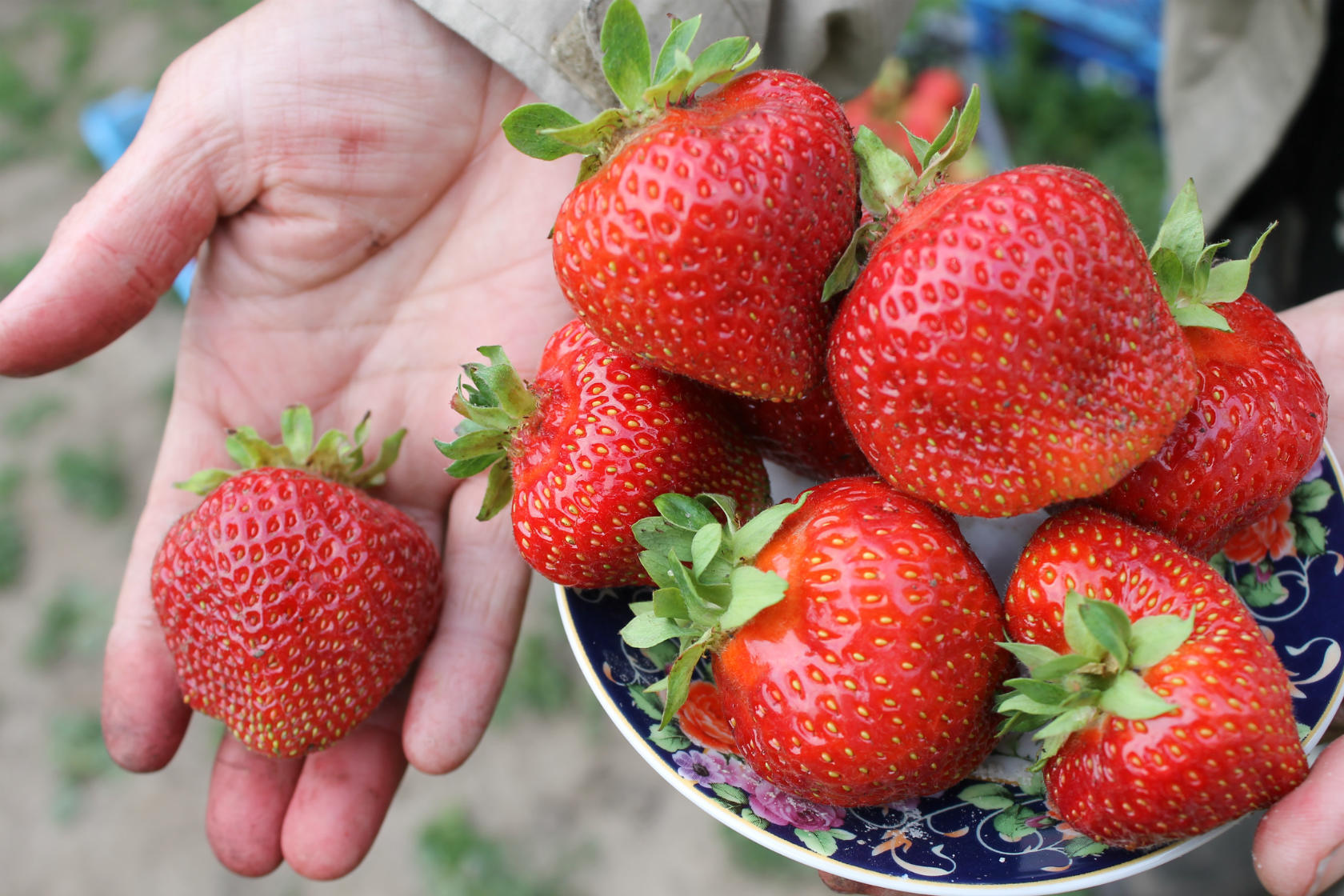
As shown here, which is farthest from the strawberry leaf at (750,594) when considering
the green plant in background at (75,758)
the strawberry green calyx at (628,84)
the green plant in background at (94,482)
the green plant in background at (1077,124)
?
the green plant in background at (94,482)

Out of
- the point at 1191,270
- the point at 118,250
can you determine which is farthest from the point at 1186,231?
the point at 118,250

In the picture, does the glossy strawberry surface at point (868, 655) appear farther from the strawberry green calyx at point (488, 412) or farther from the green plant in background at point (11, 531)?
the green plant in background at point (11, 531)

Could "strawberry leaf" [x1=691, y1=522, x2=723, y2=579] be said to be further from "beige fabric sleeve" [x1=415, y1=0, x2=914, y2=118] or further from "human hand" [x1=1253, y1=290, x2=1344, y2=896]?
"beige fabric sleeve" [x1=415, y1=0, x2=914, y2=118]

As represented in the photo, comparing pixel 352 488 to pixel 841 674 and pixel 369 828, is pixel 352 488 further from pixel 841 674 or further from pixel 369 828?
pixel 841 674

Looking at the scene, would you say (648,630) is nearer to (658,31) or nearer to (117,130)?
(658,31)

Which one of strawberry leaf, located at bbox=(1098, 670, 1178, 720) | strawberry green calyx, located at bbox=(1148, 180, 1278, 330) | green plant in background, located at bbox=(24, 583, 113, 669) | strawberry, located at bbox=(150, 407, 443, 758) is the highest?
strawberry green calyx, located at bbox=(1148, 180, 1278, 330)

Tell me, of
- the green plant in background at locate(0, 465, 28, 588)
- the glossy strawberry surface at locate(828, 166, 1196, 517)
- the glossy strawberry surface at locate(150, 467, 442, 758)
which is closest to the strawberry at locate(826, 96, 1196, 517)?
the glossy strawberry surface at locate(828, 166, 1196, 517)
